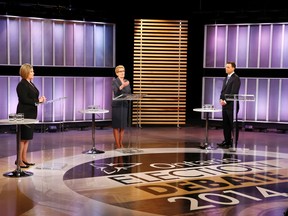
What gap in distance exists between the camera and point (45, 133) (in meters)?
11.4

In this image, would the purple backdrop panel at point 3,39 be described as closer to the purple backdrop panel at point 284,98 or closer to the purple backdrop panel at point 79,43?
the purple backdrop panel at point 79,43

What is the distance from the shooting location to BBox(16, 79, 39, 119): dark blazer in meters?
6.89

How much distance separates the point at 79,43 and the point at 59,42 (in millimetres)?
553

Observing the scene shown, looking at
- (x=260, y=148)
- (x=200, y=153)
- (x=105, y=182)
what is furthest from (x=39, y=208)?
(x=260, y=148)

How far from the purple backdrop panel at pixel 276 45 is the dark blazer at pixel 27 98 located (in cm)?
726

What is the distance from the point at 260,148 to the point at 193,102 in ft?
12.4

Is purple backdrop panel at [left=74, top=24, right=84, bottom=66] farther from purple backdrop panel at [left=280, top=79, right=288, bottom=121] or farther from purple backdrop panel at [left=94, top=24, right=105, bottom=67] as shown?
purple backdrop panel at [left=280, top=79, right=288, bottom=121]

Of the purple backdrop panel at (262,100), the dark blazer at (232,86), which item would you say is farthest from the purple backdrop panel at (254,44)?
the dark blazer at (232,86)

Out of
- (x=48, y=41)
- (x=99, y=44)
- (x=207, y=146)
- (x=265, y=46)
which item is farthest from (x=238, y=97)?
(x=48, y=41)

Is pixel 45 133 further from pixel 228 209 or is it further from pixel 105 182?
pixel 228 209

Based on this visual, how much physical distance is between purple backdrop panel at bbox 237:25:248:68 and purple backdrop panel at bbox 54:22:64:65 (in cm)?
466

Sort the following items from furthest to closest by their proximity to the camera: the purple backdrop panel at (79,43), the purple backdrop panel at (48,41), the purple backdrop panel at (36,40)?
the purple backdrop panel at (79,43) < the purple backdrop panel at (48,41) < the purple backdrop panel at (36,40)

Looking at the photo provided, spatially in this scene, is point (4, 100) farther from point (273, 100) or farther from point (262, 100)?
point (273, 100)

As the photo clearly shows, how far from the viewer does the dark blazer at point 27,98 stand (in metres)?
6.89
